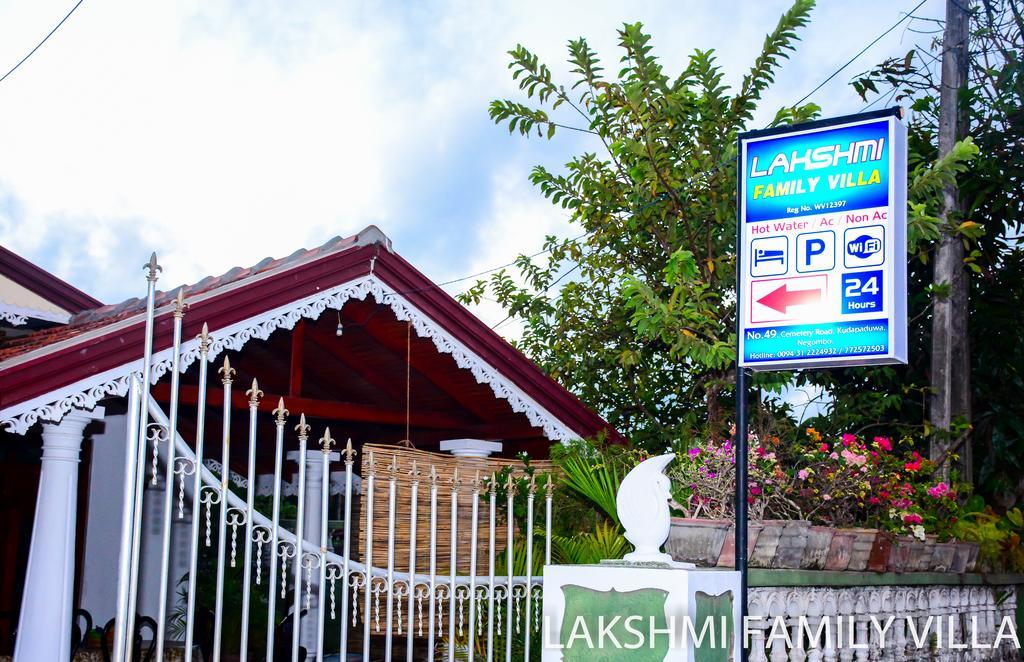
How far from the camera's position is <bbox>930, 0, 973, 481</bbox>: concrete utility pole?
10.6 m

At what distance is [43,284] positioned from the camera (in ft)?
34.6

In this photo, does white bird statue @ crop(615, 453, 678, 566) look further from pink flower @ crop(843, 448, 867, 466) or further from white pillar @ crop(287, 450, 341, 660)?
white pillar @ crop(287, 450, 341, 660)

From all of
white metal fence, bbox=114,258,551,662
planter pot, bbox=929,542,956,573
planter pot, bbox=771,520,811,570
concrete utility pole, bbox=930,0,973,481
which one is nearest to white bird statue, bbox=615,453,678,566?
planter pot, bbox=771,520,811,570

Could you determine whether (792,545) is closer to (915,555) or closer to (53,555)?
(915,555)

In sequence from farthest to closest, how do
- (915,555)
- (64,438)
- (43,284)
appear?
(43,284), (915,555), (64,438)

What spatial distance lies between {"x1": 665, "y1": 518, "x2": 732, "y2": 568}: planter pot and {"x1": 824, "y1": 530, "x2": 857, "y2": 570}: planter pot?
828mm

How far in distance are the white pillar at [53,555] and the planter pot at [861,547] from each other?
4778 millimetres

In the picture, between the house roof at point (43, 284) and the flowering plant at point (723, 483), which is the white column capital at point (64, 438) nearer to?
the flowering plant at point (723, 483)

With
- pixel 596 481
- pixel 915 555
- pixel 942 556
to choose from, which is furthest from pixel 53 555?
pixel 942 556

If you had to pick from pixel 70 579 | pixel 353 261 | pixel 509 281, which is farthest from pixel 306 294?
pixel 509 281

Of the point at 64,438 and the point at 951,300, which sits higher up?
the point at 951,300

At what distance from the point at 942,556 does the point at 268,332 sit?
5017 mm

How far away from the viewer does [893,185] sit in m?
5.36

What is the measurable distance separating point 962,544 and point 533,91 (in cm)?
565
